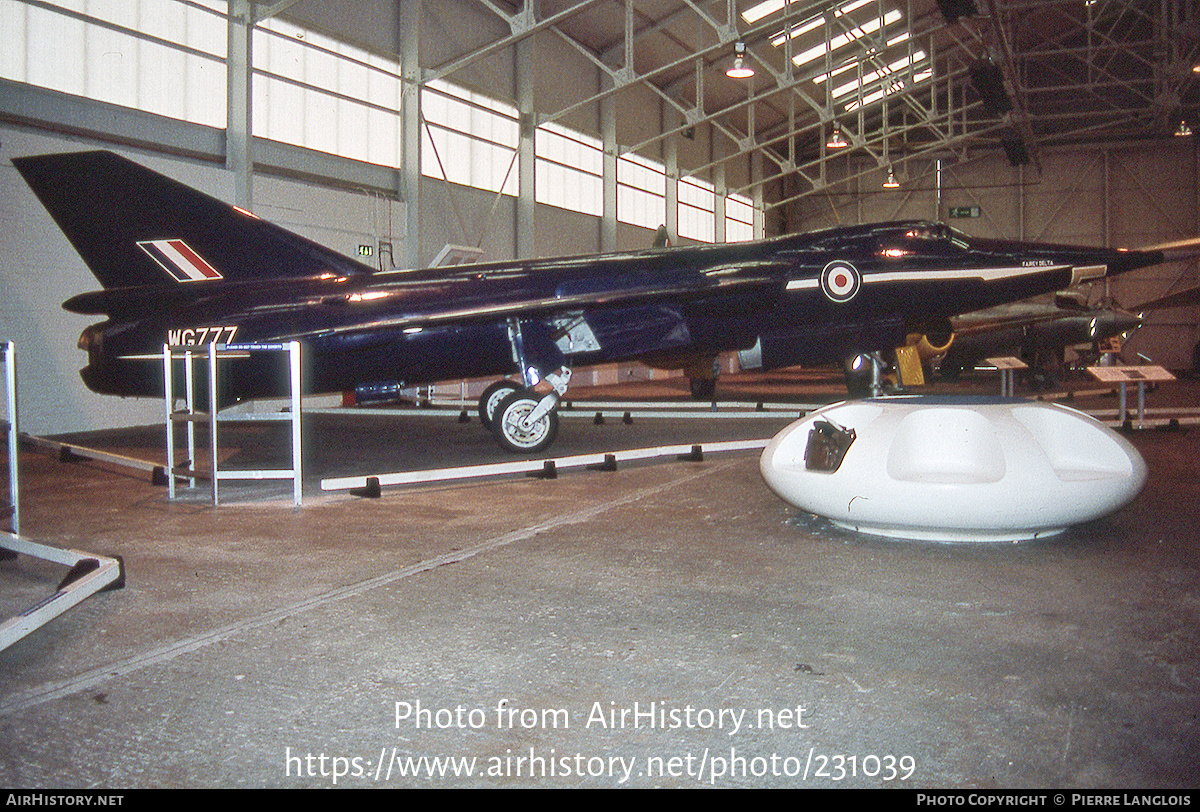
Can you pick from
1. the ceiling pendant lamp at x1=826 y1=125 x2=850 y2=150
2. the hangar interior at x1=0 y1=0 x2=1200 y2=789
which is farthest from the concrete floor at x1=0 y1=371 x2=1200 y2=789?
the ceiling pendant lamp at x1=826 y1=125 x2=850 y2=150

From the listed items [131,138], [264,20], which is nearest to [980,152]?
[264,20]

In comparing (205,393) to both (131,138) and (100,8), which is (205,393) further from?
(100,8)

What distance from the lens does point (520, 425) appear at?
988 centimetres

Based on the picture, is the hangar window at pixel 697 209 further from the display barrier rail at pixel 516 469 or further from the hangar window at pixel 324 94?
the display barrier rail at pixel 516 469

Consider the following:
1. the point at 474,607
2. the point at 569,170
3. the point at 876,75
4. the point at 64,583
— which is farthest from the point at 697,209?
the point at 64,583

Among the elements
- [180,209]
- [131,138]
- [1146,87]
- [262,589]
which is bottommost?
[262,589]

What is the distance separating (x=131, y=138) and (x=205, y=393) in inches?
244

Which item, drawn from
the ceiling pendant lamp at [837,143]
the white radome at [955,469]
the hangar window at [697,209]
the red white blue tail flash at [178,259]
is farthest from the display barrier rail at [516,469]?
the hangar window at [697,209]

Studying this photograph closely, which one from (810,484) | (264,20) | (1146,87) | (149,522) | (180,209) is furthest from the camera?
(1146,87)

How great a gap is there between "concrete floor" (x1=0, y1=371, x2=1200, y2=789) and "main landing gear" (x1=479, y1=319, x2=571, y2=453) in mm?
3414

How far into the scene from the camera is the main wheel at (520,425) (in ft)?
32.2

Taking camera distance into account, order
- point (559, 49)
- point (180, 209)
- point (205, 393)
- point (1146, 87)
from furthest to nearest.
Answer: point (1146, 87) → point (559, 49) → point (205, 393) → point (180, 209)

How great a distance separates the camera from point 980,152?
3709 centimetres

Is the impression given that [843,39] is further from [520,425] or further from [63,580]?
[63,580]
